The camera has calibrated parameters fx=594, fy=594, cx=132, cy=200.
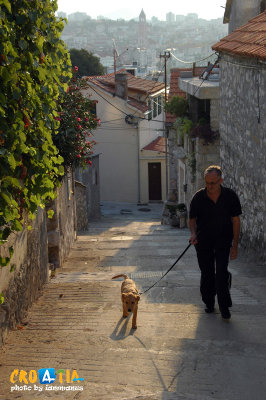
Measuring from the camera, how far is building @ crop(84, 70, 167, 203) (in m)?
34.9

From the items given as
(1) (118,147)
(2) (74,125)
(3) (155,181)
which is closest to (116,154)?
(1) (118,147)

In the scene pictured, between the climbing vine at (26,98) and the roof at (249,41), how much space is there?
406 cm

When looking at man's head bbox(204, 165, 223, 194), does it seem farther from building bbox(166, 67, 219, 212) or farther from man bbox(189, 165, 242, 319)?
building bbox(166, 67, 219, 212)

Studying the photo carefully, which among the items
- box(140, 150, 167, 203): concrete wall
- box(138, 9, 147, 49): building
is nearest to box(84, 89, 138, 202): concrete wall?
box(140, 150, 167, 203): concrete wall

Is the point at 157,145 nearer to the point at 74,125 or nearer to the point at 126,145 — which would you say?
the point at 126,145

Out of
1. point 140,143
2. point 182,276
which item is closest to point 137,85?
point 140,143

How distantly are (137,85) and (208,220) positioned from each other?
32.4m

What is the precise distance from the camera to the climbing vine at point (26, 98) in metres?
4.68

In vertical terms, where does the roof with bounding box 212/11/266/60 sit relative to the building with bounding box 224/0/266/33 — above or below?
below

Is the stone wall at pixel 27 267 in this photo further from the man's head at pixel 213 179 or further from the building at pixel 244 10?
the building at pixel 244 10

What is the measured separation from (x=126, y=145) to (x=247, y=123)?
24975mm

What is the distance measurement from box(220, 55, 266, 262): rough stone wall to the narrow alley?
5.17 ft

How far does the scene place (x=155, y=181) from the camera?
36500 millimetres

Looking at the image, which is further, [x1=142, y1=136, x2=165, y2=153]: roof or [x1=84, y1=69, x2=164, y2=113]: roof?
[x1=142, y1=136, x2=165, y2=153]: roof
